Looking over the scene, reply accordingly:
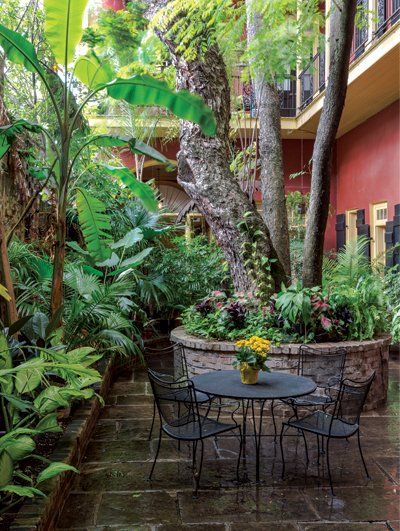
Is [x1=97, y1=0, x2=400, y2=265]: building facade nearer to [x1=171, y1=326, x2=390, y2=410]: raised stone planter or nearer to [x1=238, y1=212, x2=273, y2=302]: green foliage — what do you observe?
[x1=238, y1=212, x2=273, y2=302]: green foliage

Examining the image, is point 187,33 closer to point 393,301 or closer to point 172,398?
point 172,398

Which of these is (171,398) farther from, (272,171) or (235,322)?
(272,171)

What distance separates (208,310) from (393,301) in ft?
11.2

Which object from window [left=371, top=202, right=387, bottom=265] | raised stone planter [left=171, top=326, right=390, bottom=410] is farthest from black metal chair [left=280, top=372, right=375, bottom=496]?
window [left=371, top=202, right=387, bottom=265]

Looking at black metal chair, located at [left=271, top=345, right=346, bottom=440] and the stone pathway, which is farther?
black metal chair, located at [left=271, top=345, right=346, bottom=440]

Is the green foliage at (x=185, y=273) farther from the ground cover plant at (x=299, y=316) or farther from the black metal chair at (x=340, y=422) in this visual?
the black metal chair at (x=340, y=422)

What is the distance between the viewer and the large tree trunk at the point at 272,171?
8.72m

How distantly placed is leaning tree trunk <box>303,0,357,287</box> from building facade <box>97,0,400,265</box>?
1621 mm

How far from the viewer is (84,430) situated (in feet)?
16.9

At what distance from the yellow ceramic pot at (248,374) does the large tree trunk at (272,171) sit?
150 inches

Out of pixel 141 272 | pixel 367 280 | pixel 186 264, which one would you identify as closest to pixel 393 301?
pixel 367 280

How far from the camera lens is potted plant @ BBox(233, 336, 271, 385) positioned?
15.8ft

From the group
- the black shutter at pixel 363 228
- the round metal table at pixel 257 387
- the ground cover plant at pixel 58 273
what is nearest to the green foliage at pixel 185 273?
the ground cover plant at pixel 58 273

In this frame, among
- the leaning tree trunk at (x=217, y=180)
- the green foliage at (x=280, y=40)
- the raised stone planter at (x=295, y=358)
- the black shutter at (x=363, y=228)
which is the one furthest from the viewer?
the black shutter at (x=363, y=228)
